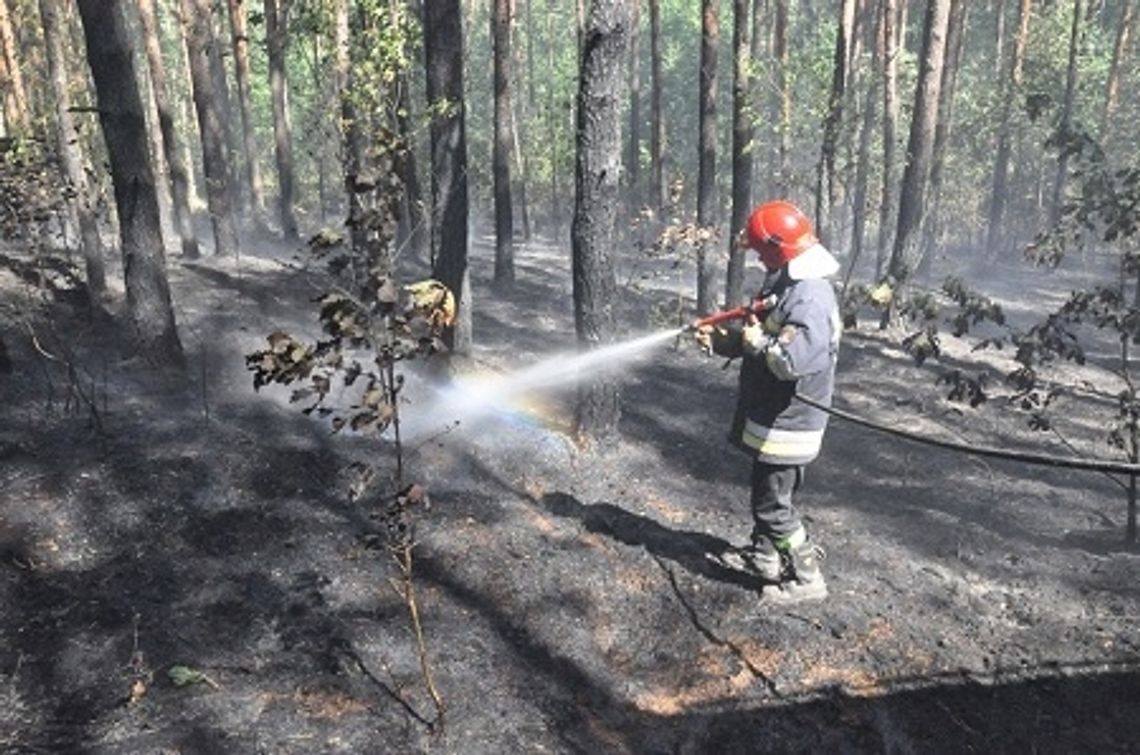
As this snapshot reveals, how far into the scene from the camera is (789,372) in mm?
4996

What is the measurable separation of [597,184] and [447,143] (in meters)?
2.16

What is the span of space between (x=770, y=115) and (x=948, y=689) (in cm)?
4504

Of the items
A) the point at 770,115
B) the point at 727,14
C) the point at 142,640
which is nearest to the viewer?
the point at 142,640

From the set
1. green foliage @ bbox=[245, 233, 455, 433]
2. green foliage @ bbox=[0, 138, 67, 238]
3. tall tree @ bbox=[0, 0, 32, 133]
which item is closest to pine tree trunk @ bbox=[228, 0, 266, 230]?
tall tree @ bbox=[0, 0, 32, 133]

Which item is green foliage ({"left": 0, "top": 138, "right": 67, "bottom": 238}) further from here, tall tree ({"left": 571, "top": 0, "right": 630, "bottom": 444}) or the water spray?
tall tree ({"left": 571, "top": 0, "right": 630, "bottom": 444})

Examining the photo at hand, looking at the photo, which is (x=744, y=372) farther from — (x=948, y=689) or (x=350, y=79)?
(x=350, y=79)

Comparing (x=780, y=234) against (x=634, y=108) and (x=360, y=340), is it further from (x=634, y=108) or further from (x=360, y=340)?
(x=634, y=108)

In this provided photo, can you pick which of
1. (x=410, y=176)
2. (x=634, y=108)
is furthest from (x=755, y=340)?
(x=634, y=108)

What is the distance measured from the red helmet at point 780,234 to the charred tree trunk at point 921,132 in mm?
9293

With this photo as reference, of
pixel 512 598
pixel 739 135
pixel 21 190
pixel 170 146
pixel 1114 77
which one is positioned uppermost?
pixel 1114 77

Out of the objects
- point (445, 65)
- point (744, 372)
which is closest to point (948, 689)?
point (744, 372)

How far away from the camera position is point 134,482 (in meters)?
6.26

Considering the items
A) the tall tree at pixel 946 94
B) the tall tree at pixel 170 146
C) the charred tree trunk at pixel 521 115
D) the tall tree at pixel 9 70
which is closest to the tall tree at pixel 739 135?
the tall tree at pixel 946 94

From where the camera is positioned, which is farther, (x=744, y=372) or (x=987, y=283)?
(x=987, y=283)
